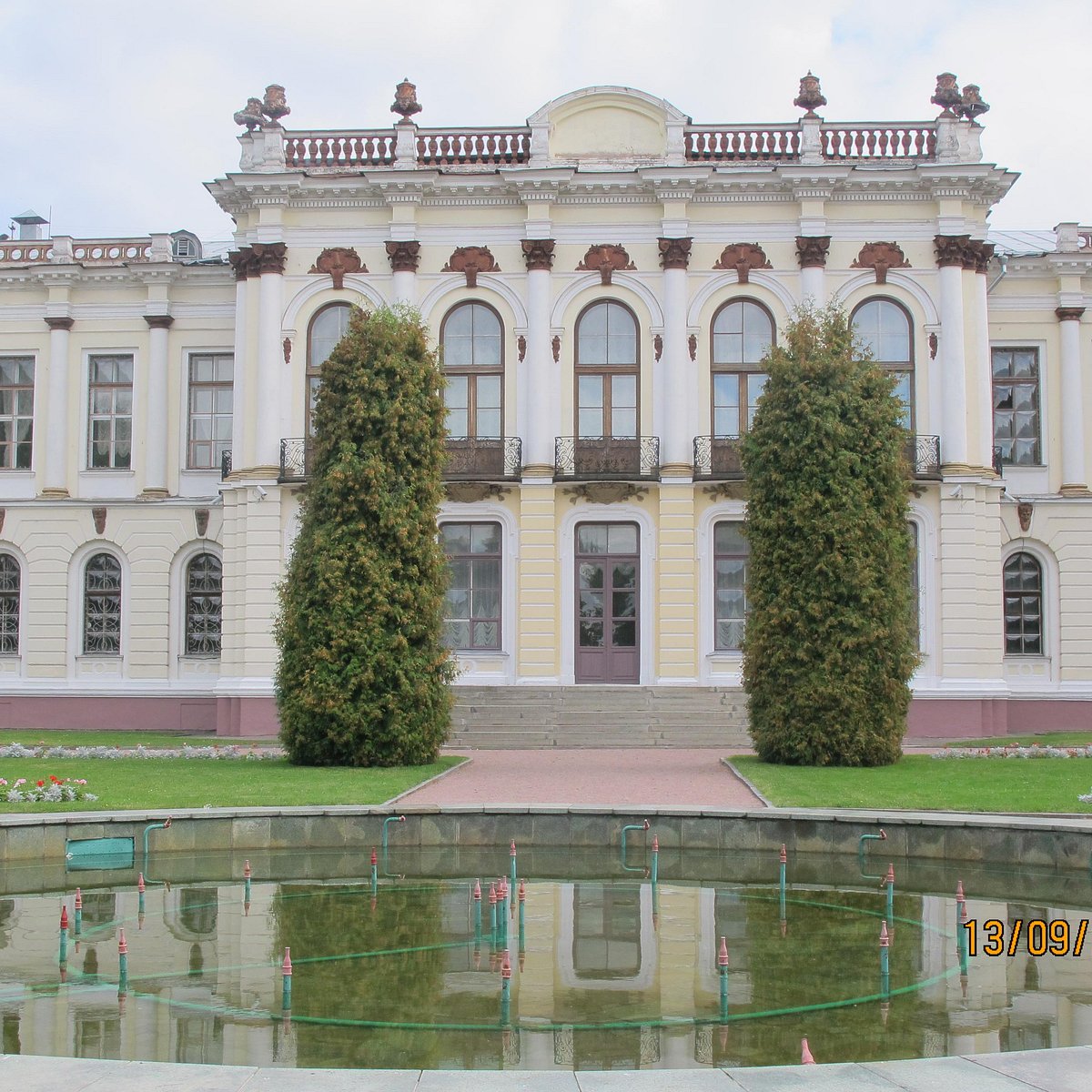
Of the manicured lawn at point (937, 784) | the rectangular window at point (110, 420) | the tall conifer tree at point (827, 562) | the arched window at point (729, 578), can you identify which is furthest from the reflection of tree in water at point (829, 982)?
the rectangular window at point (110, 420)

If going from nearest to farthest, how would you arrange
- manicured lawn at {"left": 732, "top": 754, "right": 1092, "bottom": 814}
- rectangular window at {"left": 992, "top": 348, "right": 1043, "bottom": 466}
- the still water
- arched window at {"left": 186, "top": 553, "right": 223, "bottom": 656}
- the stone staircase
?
the still water → manicured lawn at {"left": 732, "top": 754, "right": 1092, "bottom": 814} → the stone staircase → rectangular window at {"left": 992, "top": 348, "right": 1043, "bottom": 466} → arched window at {"left": 186, "top": 553, "right": 223, "bottom": 656}

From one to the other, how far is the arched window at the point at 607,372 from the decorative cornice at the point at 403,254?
3.95m

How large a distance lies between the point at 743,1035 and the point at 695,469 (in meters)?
23.0

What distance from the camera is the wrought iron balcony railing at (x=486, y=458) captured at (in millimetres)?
30516

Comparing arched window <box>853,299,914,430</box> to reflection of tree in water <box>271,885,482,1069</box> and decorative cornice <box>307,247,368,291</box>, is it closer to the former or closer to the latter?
decorative cornice <box>307,247,368,291</box>

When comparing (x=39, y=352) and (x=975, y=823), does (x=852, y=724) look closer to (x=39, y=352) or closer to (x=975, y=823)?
(x=975, y=823)

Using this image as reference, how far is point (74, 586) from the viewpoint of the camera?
33.3 meters

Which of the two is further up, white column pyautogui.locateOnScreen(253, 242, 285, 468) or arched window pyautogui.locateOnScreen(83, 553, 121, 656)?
white column pyautogui.locateOnScreen(253, 242, 285, 468)

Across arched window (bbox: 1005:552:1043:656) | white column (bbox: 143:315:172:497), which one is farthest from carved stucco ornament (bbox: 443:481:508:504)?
arched window (bbox: 1005:552:1043:656)

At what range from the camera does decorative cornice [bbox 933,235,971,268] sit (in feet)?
99.9

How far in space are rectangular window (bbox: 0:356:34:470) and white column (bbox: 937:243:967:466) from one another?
21.5 m

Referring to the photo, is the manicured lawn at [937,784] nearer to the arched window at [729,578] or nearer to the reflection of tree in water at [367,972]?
the reflection of tree in water at [367,972]

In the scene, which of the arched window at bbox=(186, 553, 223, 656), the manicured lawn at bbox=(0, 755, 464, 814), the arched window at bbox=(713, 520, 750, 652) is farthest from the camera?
the arched window at bbox=(186, 553, 223, 656)

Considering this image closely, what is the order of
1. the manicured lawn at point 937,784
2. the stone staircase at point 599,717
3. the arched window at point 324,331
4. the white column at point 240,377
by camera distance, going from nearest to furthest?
the manicured lawn at point 937,784
the stone staircase at point 599,717
the white column at point 240,377
the arched window at point 324,331
